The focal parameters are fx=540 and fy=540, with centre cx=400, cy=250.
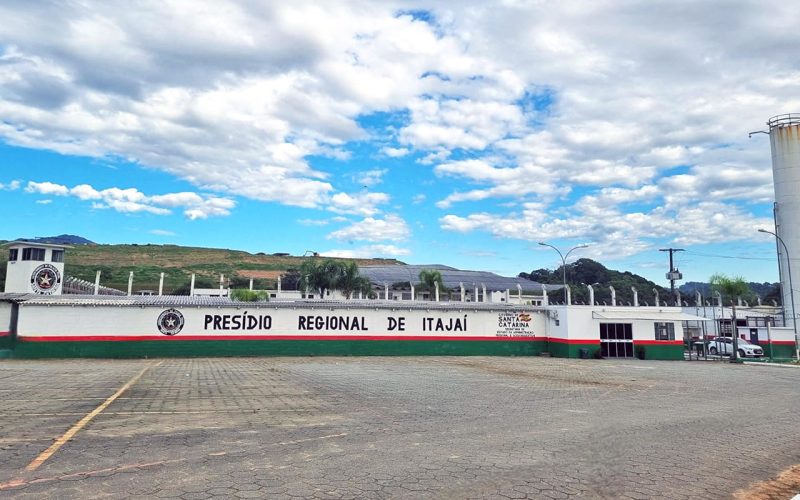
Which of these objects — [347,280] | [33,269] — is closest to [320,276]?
[347,280]

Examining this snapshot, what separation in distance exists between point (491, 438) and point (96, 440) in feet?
20.9

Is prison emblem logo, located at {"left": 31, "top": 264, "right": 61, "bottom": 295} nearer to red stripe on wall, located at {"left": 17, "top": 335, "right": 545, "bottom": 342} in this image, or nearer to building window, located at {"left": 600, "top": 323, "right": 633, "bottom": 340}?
red stripe on wall, located at {"left": 17, "top": 335, "right": 545, "bottom": 342}

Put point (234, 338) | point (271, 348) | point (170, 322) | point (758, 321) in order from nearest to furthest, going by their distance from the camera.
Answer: point (170, 322)
point (234, 338)
point (271, 348)
point (758, 321)

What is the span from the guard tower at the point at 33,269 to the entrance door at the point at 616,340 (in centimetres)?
3804

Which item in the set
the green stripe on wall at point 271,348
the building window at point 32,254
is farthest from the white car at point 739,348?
the building window at point 32,254

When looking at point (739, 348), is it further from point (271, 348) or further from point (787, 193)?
point (271, 348)

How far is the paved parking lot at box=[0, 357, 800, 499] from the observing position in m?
6.39

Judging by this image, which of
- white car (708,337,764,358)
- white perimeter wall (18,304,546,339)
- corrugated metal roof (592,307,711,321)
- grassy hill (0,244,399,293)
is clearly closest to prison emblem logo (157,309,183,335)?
white perimeter wall (18,304,546,339)

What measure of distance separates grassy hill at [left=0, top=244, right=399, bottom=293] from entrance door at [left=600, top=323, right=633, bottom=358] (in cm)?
6752

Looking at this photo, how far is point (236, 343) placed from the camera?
108 ft

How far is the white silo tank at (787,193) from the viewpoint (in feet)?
170

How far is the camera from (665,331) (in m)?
37.9

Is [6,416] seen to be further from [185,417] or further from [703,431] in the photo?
[703,431]

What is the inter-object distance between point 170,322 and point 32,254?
42.9ft
